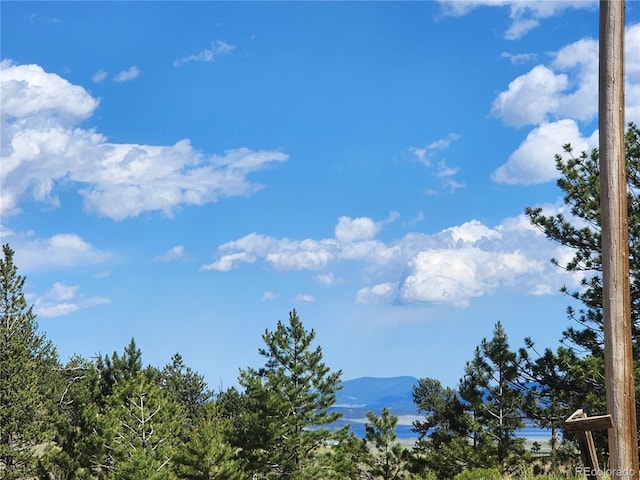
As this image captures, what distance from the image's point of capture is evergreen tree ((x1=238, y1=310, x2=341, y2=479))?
112 feet

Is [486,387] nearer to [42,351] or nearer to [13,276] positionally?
[13,276]

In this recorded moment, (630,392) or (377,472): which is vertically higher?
(630,392)

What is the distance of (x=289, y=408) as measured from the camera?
1353 inches

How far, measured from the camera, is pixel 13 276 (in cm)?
3962

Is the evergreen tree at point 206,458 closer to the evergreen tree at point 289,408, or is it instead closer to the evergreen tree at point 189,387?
the evergreen tree at point 289,408

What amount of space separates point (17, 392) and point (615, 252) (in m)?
36.5

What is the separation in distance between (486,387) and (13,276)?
2579cm

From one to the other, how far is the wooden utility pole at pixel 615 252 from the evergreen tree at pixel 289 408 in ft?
94.5

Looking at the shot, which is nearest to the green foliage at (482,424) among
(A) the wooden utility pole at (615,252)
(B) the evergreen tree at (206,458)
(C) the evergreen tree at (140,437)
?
(B) the evergreen tree at (206,458)

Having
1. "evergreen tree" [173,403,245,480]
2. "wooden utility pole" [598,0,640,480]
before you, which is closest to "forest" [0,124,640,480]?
"evergreen tree" [173,403,245,480]

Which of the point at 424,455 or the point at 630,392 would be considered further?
the point at 424,455

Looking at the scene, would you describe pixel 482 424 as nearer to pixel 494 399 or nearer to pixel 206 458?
pixel 494 399

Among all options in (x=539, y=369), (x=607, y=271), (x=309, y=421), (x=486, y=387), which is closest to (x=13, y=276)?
(x=309, y=421)

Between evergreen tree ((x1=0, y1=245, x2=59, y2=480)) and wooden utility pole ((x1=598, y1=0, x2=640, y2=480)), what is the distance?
35.6 meters
